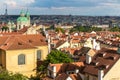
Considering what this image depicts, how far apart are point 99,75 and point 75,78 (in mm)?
4280

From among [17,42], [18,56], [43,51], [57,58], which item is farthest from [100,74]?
[43,51]

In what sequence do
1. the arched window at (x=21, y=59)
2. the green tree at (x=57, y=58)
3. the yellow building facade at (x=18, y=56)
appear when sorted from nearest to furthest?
the yellow building facade at (x=18, y=56) → the green tree at (x=57, y=58) → the arched window at (x=21, y=59)

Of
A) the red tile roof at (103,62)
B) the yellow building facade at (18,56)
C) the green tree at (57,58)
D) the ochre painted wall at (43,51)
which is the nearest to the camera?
the red tile roof at (103,62)

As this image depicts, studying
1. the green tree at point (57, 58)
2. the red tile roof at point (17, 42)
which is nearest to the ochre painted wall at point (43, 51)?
the red tile roof at point (17, 42)

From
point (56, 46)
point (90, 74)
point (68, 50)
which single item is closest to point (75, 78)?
point (90, 74)

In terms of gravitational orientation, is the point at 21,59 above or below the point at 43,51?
below

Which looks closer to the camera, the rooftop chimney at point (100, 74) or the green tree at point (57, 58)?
the rooftop chimney at point (100, 74)

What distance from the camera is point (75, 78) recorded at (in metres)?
50.1

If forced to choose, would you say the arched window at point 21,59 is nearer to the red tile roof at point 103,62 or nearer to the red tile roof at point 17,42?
the red tile roof at point 17,42

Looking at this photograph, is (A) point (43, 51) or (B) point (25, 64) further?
(A) point (43, 51)

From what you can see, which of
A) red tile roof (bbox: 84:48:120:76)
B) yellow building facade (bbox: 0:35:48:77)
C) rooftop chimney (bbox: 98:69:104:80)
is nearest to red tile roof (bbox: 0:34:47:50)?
yellow building facade (bbox: 0:35:48:77)

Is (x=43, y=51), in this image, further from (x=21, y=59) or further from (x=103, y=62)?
(x=103, y=62)

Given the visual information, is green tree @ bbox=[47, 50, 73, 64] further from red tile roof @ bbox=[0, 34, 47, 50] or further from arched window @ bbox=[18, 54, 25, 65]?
arched window @ bbox=[18, 54, 25, 65]

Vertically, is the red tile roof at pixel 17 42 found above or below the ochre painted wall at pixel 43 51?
above
